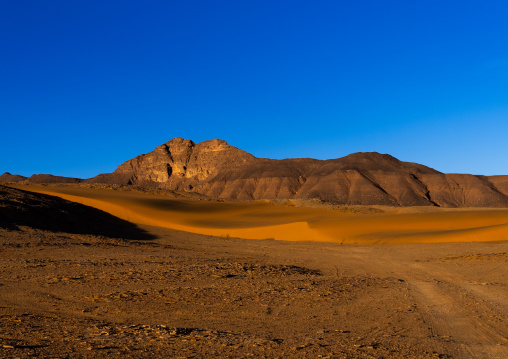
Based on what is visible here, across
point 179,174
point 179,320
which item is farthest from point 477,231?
point 179,174

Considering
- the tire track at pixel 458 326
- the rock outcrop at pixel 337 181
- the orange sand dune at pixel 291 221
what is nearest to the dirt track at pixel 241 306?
the tire track at pixel 458 326

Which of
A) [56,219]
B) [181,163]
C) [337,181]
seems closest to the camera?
[56,219]

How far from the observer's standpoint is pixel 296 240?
2398 cm

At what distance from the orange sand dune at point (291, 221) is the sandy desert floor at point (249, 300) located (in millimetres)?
3445

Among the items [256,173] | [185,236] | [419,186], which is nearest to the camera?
[185,236]

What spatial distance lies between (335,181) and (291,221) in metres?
72.7

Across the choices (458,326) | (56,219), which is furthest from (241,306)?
(56,219)

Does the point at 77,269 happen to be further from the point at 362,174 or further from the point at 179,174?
the point at 179,174

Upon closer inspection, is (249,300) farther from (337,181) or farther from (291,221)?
(337,181)

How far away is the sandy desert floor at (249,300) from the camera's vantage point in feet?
17.6

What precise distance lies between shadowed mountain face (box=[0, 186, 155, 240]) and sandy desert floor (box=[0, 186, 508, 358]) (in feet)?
3.07

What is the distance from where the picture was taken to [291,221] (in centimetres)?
3109

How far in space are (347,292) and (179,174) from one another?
471 feet

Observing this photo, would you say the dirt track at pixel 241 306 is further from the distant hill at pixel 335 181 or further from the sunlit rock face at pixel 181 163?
the sunlit rock face at pixel 181 163
